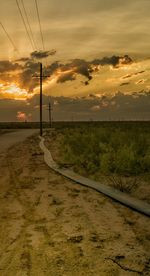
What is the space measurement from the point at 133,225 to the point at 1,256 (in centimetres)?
239

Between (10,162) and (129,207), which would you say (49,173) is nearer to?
(10,162)

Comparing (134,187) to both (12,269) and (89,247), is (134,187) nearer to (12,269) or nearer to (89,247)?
(89,247)

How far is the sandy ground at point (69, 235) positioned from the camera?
14.7 ft

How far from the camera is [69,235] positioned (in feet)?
18.9

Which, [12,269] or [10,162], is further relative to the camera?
[10,162]

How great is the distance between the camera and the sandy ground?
4492mm

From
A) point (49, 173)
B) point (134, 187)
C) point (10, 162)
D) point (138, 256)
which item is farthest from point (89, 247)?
point (10, 162)

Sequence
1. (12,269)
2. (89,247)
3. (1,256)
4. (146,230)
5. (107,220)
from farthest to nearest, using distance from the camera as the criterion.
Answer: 1. (107,220)
2. (146,230)
3. (89,247)
4. (1,256)
5. (12,269)

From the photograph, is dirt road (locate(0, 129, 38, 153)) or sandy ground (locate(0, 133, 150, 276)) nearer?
sandy ground (locate(0, 133, 150, 276))

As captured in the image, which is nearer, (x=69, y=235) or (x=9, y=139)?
Result: (x=69, y=235)

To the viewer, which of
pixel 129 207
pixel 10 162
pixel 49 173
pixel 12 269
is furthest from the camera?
pixel 10 162

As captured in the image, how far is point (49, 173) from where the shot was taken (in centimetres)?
1317

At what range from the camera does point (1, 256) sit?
483 centimetres

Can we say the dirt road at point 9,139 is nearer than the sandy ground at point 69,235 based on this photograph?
No
